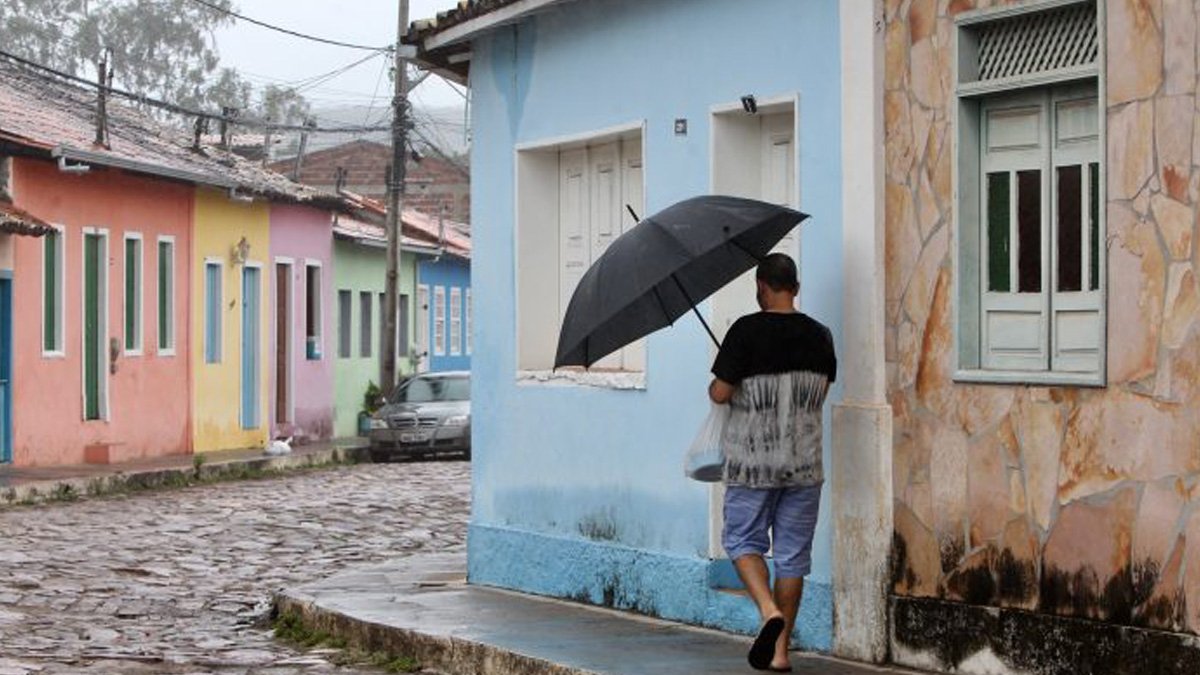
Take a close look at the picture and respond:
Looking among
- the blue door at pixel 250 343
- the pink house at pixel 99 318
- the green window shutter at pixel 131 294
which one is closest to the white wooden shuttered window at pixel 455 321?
the blue door at pixel 250 343

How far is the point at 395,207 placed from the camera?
39656 millimetres

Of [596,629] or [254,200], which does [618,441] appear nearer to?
[596,629]

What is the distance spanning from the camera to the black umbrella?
1002 cm

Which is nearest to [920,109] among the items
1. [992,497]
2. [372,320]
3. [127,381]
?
[992,497]

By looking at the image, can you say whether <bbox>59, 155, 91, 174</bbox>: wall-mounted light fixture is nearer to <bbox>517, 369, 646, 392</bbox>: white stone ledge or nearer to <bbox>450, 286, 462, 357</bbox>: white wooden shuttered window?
<bbox>517, 369, 646, 392</bbox>: white stone ledge

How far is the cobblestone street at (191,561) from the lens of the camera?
493 inches

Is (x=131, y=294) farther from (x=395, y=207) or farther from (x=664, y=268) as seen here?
(x=664, y=268)

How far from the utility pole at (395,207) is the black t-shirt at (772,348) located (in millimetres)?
29676

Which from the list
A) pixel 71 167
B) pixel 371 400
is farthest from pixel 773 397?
pixel 371 400

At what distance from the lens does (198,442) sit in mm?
35125

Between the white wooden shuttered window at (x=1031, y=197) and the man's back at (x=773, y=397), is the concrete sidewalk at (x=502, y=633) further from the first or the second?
the white wooden shuttered window at (x=1031, y=197)

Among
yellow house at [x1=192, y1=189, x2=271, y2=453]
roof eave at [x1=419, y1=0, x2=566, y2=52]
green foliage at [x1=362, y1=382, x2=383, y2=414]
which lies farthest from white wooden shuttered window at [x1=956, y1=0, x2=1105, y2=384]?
green foliage at [x1=362, y1=382, x2=383, y2=414]

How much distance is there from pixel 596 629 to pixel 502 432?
2669 mm

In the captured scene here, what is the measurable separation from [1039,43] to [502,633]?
160 inches
